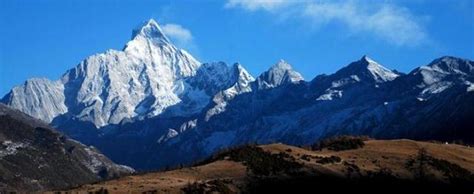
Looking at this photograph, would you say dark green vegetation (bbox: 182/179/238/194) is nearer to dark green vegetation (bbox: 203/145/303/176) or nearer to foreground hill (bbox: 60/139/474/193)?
foreground hill (bbox: 60/139/474/193)

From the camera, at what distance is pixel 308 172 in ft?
488

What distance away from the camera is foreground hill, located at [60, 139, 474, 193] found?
136125 millimetres

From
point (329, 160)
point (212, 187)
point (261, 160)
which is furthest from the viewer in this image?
point (329, 160)

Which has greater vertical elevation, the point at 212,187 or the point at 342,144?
the point at 342,144

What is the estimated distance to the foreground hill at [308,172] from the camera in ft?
447

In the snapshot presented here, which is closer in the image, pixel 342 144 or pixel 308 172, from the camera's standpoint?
pixel 308 172

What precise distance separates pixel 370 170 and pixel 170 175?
130ft

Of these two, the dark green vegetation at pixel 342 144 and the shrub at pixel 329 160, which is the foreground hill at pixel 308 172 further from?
the dark green vegetation at pixel 342 144

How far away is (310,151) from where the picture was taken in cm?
17662

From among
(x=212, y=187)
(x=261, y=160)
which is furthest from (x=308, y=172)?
(x=212, y=187)

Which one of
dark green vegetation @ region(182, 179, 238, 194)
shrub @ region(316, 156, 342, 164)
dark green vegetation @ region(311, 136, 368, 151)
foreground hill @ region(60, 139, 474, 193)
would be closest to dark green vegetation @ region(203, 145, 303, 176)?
foreground hill @ region(60, 139, 474, 193)

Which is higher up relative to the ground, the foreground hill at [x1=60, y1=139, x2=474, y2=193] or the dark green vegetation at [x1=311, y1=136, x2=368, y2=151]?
the dark green vegetation at [x1=311, y1=136, x2=368, y2=151]

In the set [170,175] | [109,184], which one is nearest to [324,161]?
[170,175]

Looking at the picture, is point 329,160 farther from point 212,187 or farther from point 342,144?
point 212,187
